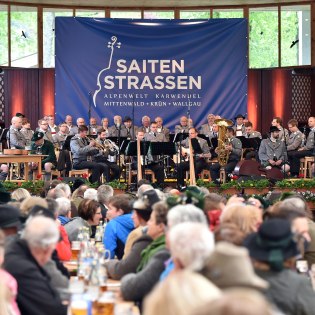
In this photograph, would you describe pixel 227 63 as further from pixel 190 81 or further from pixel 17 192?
pixel 17 192

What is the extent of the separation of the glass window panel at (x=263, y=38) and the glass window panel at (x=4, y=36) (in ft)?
19.8

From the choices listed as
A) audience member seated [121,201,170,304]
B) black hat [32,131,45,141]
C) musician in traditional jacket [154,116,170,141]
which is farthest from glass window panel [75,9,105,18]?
audience member seated [121,201,170,304]

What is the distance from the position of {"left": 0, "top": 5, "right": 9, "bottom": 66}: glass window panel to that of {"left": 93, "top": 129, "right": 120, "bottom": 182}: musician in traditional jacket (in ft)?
16.7

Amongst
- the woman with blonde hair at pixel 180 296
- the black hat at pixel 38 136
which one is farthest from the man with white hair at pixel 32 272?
the black hat at pixel 38 136

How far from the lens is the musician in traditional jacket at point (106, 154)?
19734mm

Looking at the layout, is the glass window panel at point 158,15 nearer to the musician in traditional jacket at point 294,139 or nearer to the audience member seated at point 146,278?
the musician in traditional jacket at point 294,139

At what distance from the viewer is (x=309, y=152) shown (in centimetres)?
2050

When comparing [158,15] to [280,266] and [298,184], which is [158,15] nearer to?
[298,184]

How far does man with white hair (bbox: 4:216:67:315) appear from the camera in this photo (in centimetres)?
510

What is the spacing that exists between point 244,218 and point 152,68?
1771 cm

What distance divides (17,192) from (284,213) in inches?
198

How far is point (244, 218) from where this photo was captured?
5695mm

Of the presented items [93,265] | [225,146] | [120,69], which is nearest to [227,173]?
[225,146]

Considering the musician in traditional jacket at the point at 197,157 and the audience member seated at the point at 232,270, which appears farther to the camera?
the musician in traditional jacket at the point at 197,157
